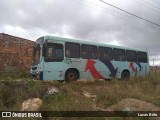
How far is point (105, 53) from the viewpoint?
17938 mm

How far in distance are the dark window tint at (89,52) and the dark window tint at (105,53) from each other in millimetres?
486

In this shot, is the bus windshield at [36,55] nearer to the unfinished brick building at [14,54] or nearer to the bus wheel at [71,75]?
the bus wheel at [71,75]

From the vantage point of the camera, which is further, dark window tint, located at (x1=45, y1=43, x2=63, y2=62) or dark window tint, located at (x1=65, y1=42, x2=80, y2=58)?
dark window tint, located at (x1=65, y1=42, x2=80, y2=58)

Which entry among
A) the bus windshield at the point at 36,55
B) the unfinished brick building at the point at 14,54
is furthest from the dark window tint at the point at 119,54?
the unfinished brick building at the point at 14,54

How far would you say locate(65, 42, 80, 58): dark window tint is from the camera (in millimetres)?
15262

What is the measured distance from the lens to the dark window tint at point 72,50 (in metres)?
15.3

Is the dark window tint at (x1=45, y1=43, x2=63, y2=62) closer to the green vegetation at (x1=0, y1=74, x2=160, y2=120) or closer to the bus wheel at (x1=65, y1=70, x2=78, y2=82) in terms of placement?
the bus wheel at (x1=65, y1=70, x2=78, y2=82)

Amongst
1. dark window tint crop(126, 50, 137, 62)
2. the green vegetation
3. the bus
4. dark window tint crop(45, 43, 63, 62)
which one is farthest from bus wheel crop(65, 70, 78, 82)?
dark window tint crop(126, 50, 137, 62)

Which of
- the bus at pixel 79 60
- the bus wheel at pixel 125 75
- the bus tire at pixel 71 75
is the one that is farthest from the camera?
the bus wheel at pixel 125 75

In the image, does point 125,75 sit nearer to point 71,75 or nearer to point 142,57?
point 142,57

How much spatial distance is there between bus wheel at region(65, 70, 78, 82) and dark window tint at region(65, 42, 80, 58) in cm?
89

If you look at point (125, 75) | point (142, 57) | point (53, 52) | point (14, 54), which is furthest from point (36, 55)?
point (142, 57)

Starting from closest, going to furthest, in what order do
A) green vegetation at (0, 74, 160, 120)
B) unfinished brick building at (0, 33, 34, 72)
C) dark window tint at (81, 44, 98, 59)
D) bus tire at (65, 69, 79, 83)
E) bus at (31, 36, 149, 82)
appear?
green vegetation at (0, 74, 160, 120) < bus at (31, 36, 149, 82) < bus tire at (65, 69, 79, 83) < dark window tint at (81, 44, 98, 59) < unfinished brick building at (0, 33, 34, 72)

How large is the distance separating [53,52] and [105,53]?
15.0ft
